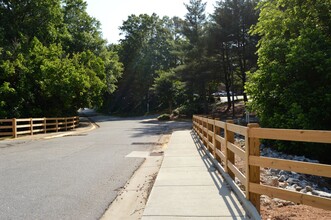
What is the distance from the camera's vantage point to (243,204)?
16.8 feet

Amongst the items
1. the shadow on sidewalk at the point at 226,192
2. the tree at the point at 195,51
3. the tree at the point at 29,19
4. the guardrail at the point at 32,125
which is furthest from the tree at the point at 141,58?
the shadow on sidewalk at the point at 226,192

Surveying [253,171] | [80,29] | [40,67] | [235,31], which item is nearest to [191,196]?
[253,171]

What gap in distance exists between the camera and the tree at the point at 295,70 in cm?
1252

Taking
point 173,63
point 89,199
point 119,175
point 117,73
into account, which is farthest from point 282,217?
point 173,63

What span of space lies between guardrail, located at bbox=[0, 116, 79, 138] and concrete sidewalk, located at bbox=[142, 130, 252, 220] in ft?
45.1

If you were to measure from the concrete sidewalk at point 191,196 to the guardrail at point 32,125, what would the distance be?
13.7 metres

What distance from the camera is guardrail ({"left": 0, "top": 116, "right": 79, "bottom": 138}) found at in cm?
1939

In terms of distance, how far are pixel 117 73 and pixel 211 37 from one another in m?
20.0

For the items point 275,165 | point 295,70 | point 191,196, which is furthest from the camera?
point 295,70

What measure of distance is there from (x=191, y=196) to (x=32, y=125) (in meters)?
17.7

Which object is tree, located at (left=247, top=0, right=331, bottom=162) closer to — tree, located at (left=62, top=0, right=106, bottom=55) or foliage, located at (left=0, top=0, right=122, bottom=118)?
foliage, located at (left=0, top=0, right=122, bottom=118)

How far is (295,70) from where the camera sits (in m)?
13.2

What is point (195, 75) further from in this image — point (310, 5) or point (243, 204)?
point (243, 204)

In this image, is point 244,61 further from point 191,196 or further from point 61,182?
point 191,196
